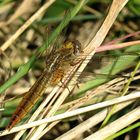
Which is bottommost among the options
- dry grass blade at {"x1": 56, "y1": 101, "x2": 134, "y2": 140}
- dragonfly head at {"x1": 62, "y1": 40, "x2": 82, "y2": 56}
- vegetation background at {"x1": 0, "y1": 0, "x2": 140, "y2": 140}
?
dry grass blade at {"x1": 56, "y1": 101, "x2": 134, "y2": 140}

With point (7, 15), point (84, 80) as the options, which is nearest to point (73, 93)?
point (84, 80)

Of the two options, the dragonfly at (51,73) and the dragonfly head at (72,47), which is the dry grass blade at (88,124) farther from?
the dragonfly head at (72,47)

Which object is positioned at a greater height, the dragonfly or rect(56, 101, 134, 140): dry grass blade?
the dragonfly

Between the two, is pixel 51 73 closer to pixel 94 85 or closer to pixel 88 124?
pixel 94 85

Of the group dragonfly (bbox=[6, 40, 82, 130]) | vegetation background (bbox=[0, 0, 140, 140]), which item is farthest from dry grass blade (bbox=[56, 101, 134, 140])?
dragonfly (bbox=[6, 40, 82, 130])

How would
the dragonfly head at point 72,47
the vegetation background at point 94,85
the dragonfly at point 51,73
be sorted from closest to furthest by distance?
the vegetation background at point 94,85 → the dragonfly at point 51,73 → the dragonfly head at point 72,47

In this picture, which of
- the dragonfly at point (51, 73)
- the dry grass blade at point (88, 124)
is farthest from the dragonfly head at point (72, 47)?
the dry grass blade at point (88, 124)

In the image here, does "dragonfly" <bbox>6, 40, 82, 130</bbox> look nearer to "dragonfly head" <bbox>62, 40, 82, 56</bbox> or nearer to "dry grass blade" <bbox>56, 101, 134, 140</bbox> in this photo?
"dragonfly head" <bbox>62, 40, 82, 56</bbox>

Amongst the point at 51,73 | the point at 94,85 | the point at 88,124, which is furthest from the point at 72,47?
the point at 88,124
